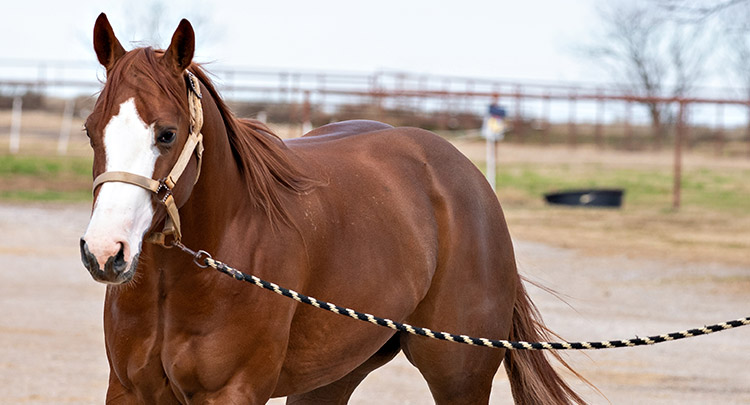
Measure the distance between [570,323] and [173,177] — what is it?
6006 millimetres

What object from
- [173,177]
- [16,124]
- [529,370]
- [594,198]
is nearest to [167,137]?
[173,177]

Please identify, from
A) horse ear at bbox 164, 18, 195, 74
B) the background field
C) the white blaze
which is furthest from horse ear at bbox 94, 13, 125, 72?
the background field

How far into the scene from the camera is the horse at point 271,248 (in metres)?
2.71

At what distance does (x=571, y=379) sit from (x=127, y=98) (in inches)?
172

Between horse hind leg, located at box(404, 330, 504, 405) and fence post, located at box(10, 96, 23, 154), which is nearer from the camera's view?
horse hind leg, located at box(404, 330, 504, 405)

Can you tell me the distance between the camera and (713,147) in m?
30.0

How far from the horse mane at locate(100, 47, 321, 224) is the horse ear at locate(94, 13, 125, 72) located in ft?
0.20

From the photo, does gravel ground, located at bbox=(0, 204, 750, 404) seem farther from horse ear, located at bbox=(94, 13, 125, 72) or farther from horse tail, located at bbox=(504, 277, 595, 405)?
horse ear, located at bbox=(94, 13, 125, 72)

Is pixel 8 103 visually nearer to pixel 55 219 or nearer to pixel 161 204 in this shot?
pixel 55 219

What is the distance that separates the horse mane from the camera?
9.17ft

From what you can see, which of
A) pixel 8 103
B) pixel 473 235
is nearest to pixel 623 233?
pixel 473 235

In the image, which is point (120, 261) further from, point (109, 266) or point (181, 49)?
point (181, 49)

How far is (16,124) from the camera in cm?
2642

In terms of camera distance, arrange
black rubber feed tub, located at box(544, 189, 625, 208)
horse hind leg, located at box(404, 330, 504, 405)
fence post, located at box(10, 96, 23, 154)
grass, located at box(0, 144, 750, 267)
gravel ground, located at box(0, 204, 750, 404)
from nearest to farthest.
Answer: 1. horse hind leg, located at box(404, 330, 504, 405)
2. gravel ground, located at box(0, 204, 750, 404)
3. grass, located at box(0, 144, 750, 267)
4. black rubber feed tub, located at box(544, 189, 625, 208)
5. fence post, located at box(10, 96, 23, 154)
